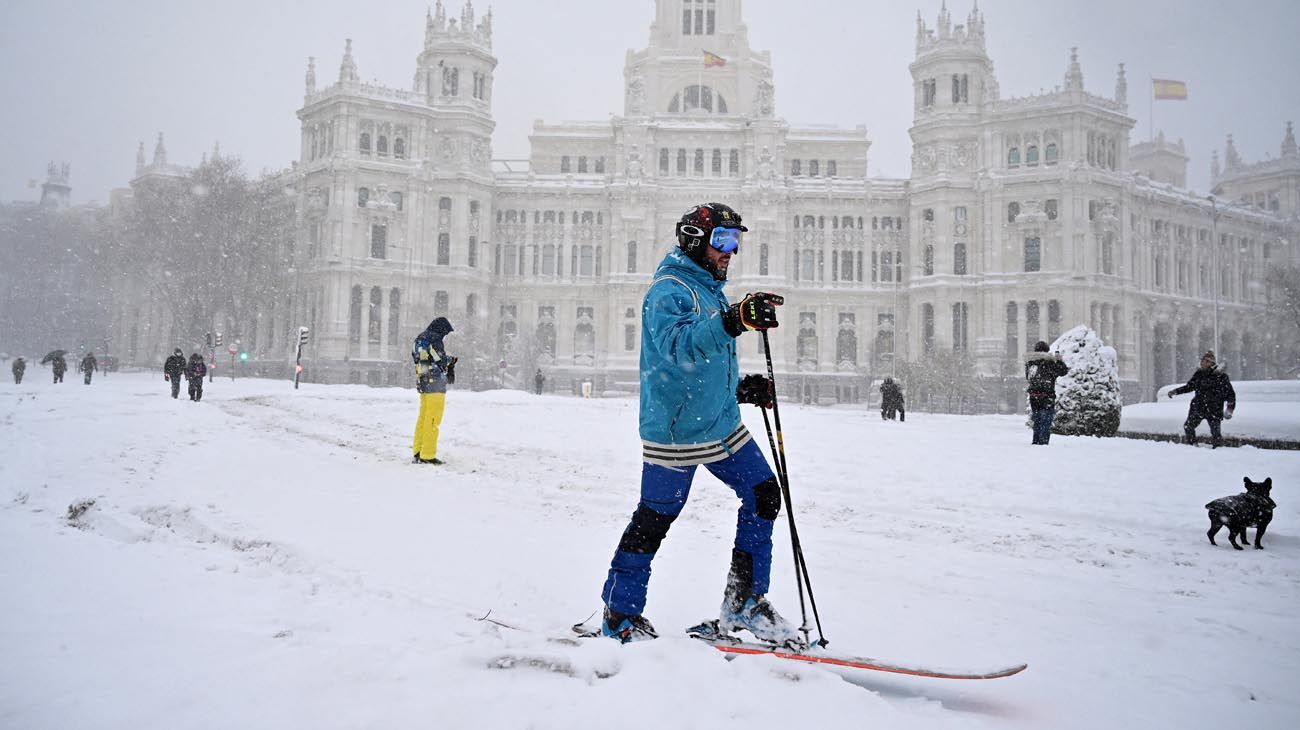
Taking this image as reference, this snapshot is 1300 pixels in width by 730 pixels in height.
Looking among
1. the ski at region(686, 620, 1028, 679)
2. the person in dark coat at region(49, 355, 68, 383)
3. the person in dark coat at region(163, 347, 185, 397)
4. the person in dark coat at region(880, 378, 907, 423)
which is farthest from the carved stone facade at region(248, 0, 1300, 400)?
the ski at region(686, 620, 1028, 679)

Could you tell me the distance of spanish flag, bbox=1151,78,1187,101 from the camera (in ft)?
166

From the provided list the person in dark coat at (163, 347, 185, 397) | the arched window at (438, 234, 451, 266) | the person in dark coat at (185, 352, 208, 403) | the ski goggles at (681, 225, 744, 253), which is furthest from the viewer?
the arched window at (438, 234, 451, 266)

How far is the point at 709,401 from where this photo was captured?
3346 mm

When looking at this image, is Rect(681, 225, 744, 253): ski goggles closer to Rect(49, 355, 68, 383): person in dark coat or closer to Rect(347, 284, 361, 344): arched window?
Rect(49, 355, 68, 383): person in dark coat

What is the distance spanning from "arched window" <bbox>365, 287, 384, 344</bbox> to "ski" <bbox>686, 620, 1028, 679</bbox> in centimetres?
5219

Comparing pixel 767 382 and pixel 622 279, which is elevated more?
pixel 622 279

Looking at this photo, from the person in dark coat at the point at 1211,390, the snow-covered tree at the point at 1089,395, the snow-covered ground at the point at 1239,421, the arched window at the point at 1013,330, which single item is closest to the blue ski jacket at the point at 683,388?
the person in dark coat at the point at 1211,390

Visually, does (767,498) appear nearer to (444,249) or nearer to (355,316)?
(355,316)

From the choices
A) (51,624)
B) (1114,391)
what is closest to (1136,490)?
(1114,391)

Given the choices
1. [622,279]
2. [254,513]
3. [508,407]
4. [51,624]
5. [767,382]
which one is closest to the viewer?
[51,624]

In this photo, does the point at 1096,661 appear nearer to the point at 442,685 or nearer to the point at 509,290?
the point at 442,685

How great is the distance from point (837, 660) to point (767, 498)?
724 mm

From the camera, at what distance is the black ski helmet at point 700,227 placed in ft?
11.7

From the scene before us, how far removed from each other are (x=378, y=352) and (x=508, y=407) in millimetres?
35778
